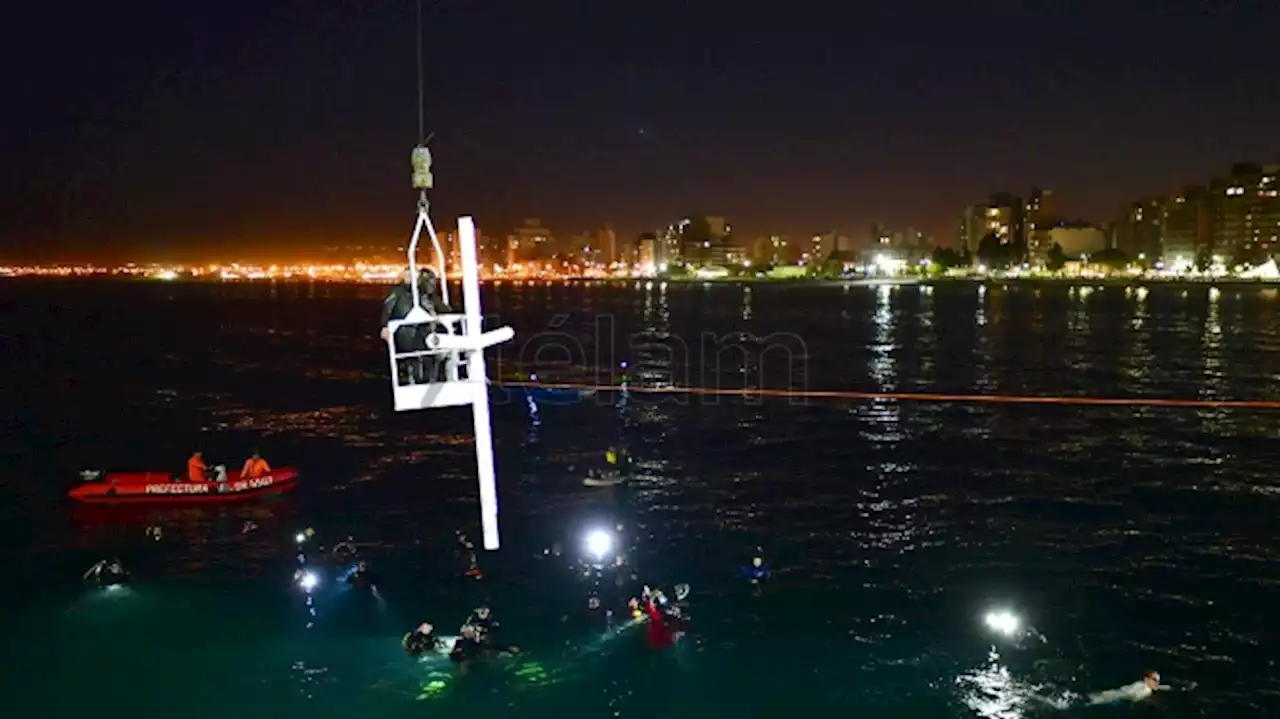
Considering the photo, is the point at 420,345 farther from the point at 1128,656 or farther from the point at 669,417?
the point at 669,417

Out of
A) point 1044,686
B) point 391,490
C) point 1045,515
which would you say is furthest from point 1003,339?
point 1044,686

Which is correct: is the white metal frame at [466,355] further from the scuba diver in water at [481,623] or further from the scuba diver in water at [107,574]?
the scuba diver in water at [107,574]

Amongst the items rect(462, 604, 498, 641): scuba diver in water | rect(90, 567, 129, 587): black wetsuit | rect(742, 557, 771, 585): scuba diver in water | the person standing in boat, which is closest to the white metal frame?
rect(462, 604, 498, 641): scuba diver in water

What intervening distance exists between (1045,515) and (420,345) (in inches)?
1348

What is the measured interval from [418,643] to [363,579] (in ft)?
17.9

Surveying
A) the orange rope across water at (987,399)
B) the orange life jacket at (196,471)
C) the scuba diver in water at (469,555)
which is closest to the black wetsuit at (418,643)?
the scuba diver in water at (469,555)

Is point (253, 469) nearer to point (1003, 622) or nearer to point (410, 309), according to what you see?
point (1003, 622)

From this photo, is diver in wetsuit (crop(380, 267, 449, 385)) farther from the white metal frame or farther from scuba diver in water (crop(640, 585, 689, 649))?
scuba diver in water (crop(640, 585, 689, 649))

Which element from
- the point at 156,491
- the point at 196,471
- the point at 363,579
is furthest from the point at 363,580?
the point at 156,491

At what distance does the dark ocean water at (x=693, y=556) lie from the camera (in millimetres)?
24062

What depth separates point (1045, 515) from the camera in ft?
128

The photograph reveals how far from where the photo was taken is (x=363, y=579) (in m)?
30.2

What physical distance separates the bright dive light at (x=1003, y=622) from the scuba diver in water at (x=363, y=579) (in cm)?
1728

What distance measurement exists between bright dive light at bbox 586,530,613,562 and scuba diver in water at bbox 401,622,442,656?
7.96 m
